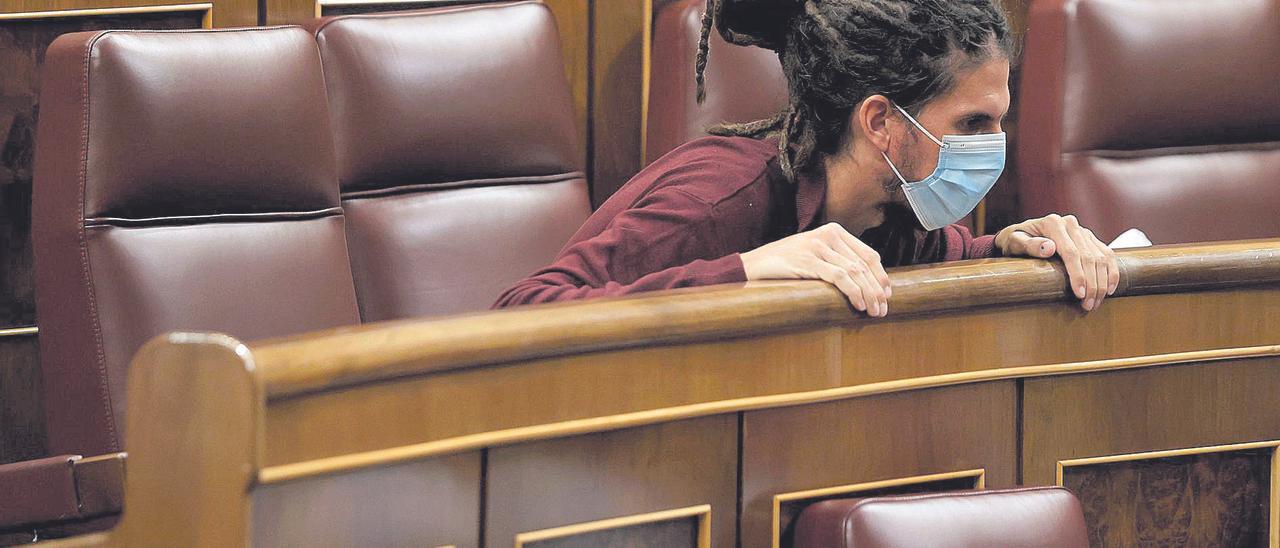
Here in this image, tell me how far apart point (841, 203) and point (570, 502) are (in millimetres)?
592

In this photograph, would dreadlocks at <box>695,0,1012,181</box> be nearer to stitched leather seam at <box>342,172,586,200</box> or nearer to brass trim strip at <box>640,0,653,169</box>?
stitched leather seam at <box>342,172,586,200</box>

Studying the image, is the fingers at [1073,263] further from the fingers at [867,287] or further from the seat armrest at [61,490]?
the seat armrest at [61,490]

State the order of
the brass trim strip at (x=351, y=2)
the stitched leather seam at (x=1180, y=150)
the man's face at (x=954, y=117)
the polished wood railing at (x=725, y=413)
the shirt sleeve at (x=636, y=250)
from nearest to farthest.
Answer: the polished wood railing at (x=725, y=413)
the shirt sleeve at (x=636, y=250)
the man's face at (x=954, y=117)
the brass trim strip at (x=351, y=2)
the stitched leather seam at (x=1180, y=150)

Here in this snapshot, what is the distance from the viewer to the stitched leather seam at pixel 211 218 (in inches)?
67.7

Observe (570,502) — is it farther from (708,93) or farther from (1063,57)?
(1063,57)

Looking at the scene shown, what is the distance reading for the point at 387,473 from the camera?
998 millimetres

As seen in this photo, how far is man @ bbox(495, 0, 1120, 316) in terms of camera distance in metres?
1.47

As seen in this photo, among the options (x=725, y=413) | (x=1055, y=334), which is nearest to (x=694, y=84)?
(x=1055, y=334)

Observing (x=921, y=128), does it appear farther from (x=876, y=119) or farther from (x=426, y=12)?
(x=426, y=12)

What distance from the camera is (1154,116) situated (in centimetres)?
240

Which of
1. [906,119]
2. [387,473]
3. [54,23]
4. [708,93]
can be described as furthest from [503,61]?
[387,473]

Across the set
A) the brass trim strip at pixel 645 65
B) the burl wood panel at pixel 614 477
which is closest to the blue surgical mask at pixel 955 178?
the burl wood panel at pixel 614 477

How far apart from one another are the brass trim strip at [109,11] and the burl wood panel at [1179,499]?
1.42 m

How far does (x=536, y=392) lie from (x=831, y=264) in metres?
0.30
